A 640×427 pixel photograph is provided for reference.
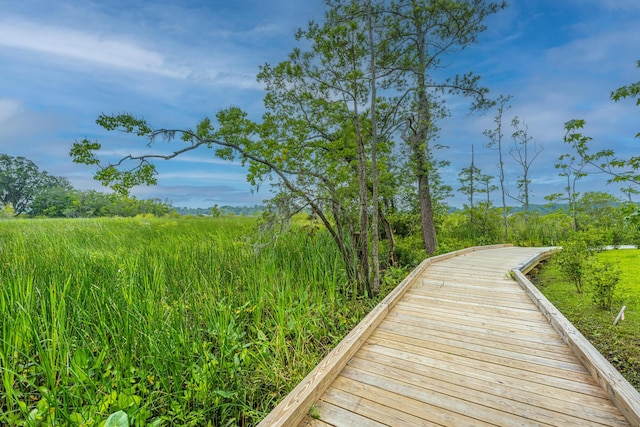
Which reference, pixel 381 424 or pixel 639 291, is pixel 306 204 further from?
pixel 639 291

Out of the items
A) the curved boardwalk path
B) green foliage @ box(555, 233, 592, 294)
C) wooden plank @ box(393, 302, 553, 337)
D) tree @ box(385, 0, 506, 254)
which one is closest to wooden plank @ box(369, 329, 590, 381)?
the curved boardwalk path

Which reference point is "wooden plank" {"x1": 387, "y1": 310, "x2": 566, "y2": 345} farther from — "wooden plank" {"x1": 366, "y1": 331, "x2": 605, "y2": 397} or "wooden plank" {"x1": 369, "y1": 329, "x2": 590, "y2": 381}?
"wooden plank" {"x1": 366, "y1": 331, "x2": 605, "y2": 397}

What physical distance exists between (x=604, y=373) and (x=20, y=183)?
6346 centimetres

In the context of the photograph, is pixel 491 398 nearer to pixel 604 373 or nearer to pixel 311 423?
pixel 604 373

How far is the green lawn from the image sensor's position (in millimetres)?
2850

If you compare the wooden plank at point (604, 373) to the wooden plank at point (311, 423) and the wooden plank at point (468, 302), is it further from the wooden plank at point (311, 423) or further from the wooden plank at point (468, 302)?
the wooden plank at point (311, 423)

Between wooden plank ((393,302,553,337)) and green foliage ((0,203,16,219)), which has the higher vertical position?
green foliage ((0,203,16,219))

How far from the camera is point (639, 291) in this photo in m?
4.59

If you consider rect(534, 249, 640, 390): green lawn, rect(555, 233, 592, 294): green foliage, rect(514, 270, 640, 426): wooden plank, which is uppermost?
rect(555, 233, 592, 294): green foliage

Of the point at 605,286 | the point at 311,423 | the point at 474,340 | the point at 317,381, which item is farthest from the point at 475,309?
the point at 311,423

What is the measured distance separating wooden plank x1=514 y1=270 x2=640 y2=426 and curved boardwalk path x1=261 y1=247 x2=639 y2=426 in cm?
1

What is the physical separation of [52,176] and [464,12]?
65.9 m

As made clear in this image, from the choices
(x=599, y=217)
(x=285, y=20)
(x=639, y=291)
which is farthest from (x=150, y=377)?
(x=599, y=217)

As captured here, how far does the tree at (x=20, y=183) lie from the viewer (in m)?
38.0
